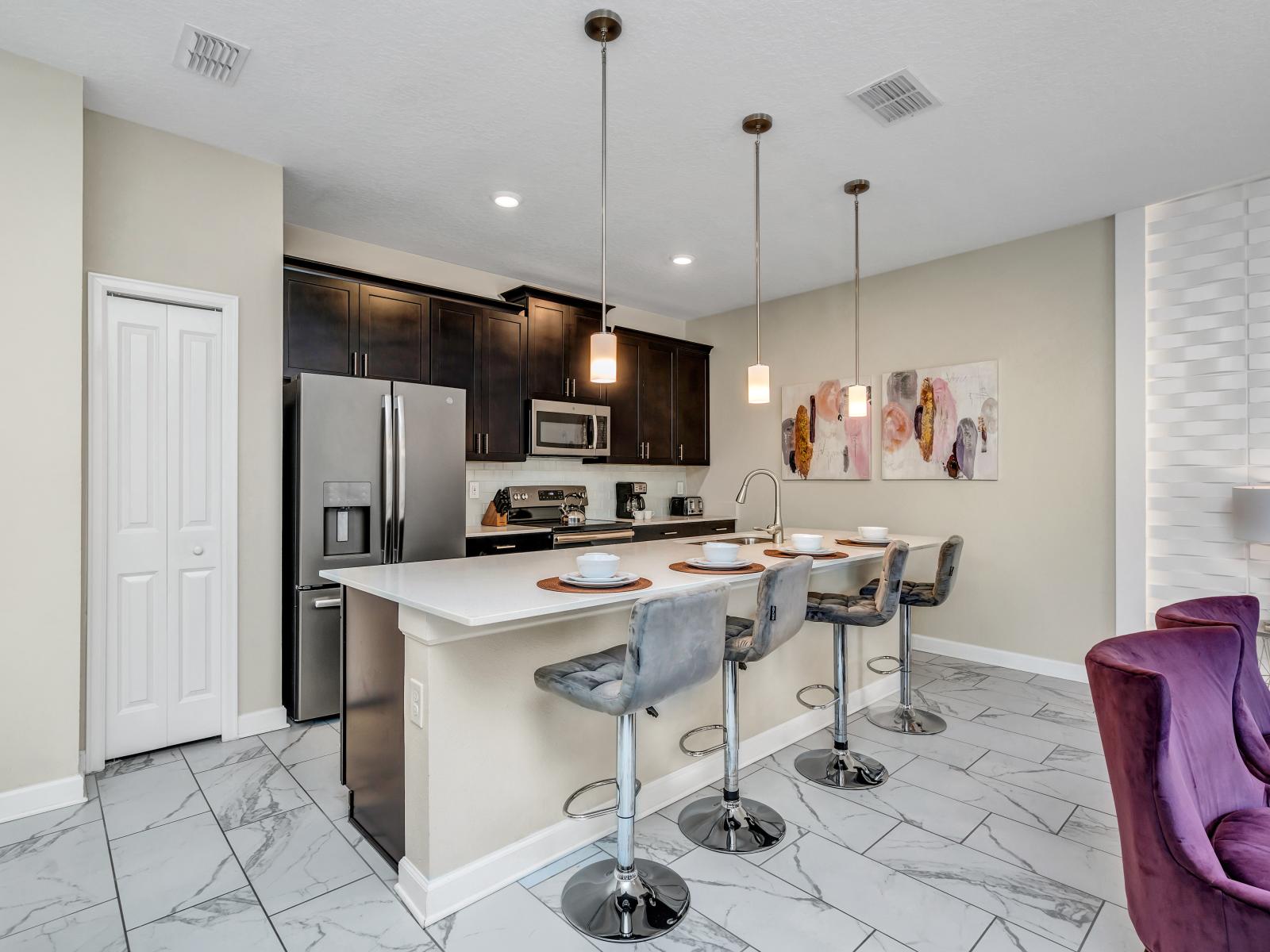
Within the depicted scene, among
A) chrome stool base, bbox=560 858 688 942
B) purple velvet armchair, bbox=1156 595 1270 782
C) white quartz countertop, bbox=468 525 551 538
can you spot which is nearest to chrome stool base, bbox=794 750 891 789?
chrome stool base, bbox=560 858 688 942

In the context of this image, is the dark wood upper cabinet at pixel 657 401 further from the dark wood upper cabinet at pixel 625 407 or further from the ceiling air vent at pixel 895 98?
the ceiling air vent at pixel 895 98

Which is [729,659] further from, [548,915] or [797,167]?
[797,167]

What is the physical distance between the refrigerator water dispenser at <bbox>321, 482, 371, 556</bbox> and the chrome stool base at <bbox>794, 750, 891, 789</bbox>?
2.44m

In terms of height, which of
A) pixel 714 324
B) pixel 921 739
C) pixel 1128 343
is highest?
pixel 714 324

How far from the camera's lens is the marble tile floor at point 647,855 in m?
1.72

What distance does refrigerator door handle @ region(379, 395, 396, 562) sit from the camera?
347 cm

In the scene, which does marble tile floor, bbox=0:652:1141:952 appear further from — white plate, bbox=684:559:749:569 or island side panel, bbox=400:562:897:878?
white plate, bbox=684:559:749:569

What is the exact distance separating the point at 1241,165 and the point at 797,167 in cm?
221

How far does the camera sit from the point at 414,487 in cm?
359

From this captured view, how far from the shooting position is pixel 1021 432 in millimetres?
4195

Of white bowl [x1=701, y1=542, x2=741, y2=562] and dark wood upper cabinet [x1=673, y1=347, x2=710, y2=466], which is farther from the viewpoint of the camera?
dark wood upper cabinet [x1=673, y1=347, x2=710, y2=466]

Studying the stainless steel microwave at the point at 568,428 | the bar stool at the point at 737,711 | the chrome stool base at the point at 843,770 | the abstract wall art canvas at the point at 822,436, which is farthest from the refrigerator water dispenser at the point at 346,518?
the abstract wall art canvas at the point at 822,436

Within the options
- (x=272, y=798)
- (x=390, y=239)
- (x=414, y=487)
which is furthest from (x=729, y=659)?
(x=390, y=239)

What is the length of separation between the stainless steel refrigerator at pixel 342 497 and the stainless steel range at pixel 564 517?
0.97m
